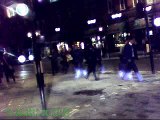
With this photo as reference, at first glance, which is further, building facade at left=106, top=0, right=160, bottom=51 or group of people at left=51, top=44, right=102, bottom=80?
building facade at left=106, top=0, right=160, bottom=51

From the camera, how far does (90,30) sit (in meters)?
45.0

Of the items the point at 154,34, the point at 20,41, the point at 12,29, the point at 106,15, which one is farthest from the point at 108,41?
the point at 12,29

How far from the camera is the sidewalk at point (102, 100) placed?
8.65 metres

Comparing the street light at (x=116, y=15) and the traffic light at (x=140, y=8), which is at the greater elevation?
the street light at (x=116, y=15)

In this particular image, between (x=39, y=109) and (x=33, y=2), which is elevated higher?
(x=33, y=2)

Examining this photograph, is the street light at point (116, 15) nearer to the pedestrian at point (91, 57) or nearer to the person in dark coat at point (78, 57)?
the person in dark coat at point (78, 57)

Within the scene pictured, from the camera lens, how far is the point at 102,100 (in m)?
10.6

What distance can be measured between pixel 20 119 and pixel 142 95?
385 centimetres

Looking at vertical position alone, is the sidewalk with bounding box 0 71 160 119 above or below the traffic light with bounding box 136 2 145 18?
below

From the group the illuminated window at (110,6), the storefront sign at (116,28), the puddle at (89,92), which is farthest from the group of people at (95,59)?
the illuminated window at (110,6)

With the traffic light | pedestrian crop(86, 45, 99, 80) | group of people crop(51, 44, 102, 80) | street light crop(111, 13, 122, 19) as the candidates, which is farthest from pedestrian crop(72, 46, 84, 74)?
street light crop(111, 13, 122, 19)

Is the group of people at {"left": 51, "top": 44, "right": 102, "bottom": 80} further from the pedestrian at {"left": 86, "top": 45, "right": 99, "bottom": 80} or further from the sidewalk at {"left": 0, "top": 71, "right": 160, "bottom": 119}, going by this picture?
the sidewalk at {"left": 0, "top": 71, "right": 160, "bottom": 119}

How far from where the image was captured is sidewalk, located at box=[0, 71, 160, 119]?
340 inches

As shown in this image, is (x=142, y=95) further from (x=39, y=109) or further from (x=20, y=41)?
(x=20, y=41)
